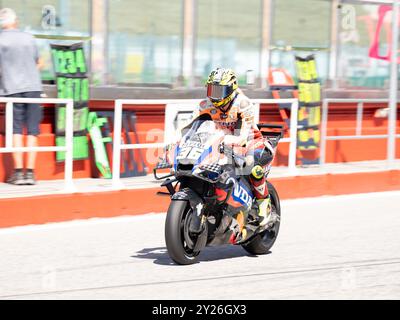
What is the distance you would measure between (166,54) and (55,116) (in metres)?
2.47

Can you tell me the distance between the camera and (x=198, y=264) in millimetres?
8133

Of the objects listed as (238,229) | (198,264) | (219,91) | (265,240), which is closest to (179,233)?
(198,264)

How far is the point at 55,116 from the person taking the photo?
12.4 m

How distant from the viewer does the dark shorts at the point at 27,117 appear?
11281mm

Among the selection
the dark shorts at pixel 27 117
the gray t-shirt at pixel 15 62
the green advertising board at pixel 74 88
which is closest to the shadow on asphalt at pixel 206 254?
the dark shorts at pixel 27 117

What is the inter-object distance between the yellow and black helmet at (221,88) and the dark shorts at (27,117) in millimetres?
3760

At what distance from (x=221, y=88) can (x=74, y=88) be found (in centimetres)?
480

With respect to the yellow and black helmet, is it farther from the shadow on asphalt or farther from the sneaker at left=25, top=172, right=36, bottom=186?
the sneaker at left=25, top=172, right=36, bottom=186

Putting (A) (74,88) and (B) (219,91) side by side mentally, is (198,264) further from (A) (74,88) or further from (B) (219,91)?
(A) (74,88)

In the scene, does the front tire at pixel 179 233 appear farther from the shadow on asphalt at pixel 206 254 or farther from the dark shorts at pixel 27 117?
the dark shorts at pixel 27 117

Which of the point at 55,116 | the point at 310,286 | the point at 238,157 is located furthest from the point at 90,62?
the point at 310,286

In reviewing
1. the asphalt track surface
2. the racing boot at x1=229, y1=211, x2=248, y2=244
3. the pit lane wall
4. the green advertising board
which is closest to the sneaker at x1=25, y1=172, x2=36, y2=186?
the pit lane wall

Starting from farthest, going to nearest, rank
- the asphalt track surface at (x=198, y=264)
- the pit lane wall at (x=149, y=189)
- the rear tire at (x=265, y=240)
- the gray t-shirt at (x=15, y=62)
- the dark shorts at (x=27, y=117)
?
the gray t-shirt at (x=15, y=62), the dark shorts at (x=27, y=117), the pit lane wall at (x=149, y=189), the rear tire at (x=265, y=240), the asphalt track surface at (x=198, y=264)

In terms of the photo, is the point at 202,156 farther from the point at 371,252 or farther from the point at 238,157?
the point at 371,252
